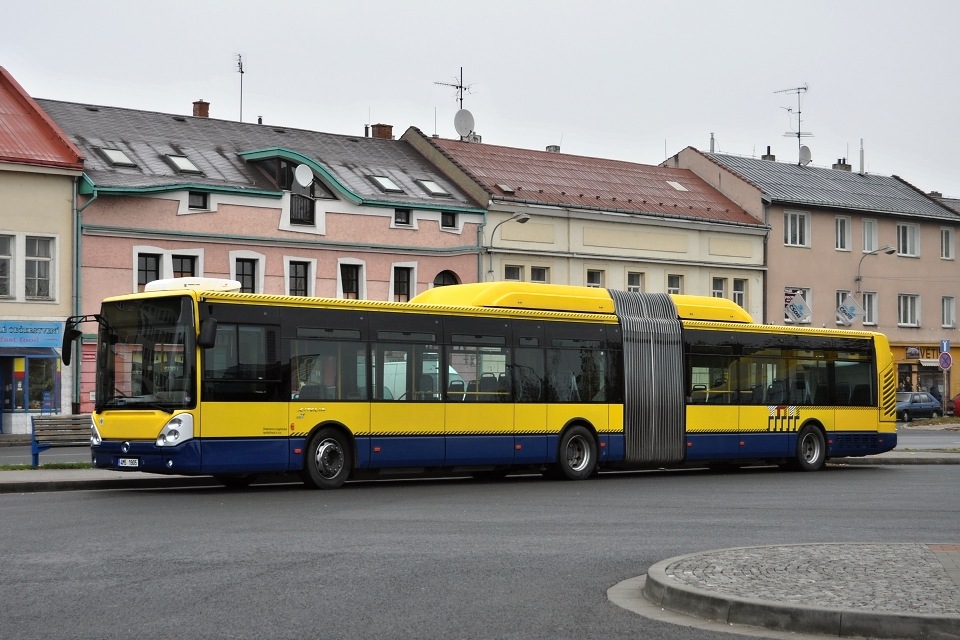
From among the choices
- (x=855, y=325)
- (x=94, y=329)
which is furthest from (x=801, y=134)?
(x=94, y=329)

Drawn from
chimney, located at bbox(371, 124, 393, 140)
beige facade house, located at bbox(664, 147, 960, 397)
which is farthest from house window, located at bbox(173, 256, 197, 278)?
beige facade house, located at bbox(664, 147, 960, 397)

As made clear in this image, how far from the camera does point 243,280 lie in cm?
4491

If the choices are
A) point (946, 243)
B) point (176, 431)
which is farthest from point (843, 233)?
point (176, 431)

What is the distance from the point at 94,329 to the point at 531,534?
2963cm

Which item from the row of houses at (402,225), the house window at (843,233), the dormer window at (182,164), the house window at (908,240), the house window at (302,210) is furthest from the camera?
the house window at (908,240)

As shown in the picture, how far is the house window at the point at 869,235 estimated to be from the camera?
2491 inches

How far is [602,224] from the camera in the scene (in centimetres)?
5291

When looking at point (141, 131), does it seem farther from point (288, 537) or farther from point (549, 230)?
point (288, 537)

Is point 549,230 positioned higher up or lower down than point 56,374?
higher up

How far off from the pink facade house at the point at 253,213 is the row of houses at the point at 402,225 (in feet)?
0.22

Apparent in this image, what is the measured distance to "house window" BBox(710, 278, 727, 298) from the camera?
56469 mm

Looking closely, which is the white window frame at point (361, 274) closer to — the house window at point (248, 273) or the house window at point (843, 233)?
the house window at point (248, 273)

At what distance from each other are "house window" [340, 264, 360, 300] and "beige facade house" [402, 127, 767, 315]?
15.2 ft

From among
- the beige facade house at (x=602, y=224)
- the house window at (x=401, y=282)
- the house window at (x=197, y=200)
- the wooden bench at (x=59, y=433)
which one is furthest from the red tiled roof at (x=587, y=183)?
the wooden bench at (x=59, y=433)
